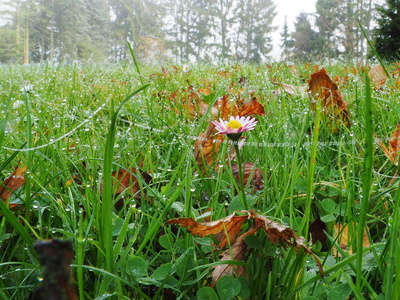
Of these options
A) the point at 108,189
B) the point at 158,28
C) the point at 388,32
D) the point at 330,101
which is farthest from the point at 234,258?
the point at 158,28

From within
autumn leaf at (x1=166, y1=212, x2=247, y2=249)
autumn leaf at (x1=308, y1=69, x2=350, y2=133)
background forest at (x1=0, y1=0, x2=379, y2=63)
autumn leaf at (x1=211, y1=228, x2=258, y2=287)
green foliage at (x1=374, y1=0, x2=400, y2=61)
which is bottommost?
autumn leaf at (x1=211, y1=228, x2=258, y2=287)

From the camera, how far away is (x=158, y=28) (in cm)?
4209

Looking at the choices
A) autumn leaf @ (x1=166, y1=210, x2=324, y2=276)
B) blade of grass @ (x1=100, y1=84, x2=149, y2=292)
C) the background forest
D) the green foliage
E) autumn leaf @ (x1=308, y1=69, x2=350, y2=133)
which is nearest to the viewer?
blade of grass @ (x1=100, y1=84, x2=149, y2=292)

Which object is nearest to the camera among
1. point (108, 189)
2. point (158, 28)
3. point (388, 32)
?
point (108, 189)

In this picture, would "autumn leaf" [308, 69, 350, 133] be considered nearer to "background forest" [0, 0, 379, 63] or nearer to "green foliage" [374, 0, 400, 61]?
"green foliage" [374, 0, 400, 61]

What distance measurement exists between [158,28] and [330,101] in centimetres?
4374

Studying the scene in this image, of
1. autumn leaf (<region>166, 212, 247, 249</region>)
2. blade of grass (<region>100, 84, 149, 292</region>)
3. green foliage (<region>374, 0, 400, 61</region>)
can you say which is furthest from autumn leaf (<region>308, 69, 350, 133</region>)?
green foliage (<region>374, 0, 400, 61</region>)

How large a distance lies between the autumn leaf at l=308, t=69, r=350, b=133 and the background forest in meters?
34.0

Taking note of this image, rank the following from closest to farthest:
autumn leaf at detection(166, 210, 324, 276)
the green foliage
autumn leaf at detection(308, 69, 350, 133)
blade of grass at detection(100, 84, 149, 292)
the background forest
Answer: blade of grass at detection(100, 84, 149, 292) → autumn leaf at detection(166, 210, 324, 276) → autumn leaf at detection(308, 69, 350, 133) → the green foliage → the background forest

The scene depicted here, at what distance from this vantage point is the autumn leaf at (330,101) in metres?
1.32

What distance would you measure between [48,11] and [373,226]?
136 feet

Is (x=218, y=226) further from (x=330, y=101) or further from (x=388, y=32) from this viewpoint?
(x=388, y=32)

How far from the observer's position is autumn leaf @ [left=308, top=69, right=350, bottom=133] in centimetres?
132

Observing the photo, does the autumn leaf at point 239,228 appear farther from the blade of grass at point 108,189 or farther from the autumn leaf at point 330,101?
the autumn leaf at point 330,101
